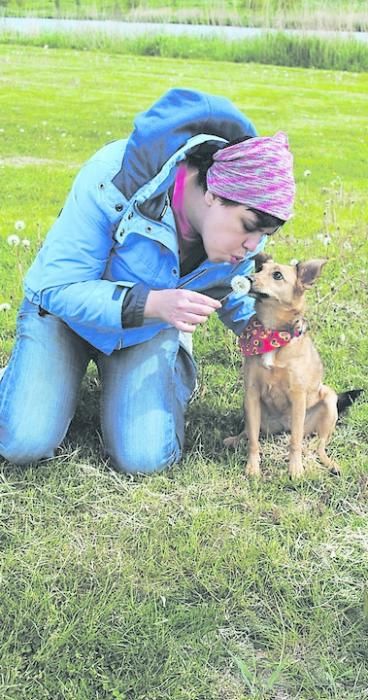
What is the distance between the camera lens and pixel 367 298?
4.77 meters

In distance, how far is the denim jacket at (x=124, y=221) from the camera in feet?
9.28

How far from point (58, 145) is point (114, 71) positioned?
5.34 m

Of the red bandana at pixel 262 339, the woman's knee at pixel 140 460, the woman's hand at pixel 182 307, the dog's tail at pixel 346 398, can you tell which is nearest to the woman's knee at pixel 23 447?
the woman's knee at pixel 140 460

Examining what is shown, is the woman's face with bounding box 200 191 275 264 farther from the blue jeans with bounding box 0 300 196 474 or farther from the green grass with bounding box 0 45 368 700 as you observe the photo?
the green grass with bounding box 0 45 368 700

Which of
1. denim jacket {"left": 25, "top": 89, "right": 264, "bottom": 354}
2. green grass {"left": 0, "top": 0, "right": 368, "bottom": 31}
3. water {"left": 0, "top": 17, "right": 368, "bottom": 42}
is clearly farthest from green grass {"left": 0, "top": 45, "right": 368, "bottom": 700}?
green grass {"left": 0, "top": 0, "right": 368, "bottom": 31}

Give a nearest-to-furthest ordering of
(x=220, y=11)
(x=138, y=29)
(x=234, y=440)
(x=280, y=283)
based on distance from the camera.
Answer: (x=280, y=283)
(x=234, y=440)
(x=138, y=29)
(x=220, y=11)

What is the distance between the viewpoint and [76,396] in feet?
10.6

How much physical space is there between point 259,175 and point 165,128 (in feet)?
1.37

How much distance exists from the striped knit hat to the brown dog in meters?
0.32

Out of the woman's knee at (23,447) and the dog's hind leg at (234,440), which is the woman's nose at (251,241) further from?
the woman's knee at (23,447)

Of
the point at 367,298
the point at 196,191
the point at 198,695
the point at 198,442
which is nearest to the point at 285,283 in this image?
the point at 196,191

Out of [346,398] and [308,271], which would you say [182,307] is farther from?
[346,398]

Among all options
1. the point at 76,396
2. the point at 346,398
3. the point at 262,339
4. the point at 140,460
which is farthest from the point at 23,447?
the point at 346,398

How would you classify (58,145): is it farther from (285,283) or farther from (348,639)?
(348,639)
